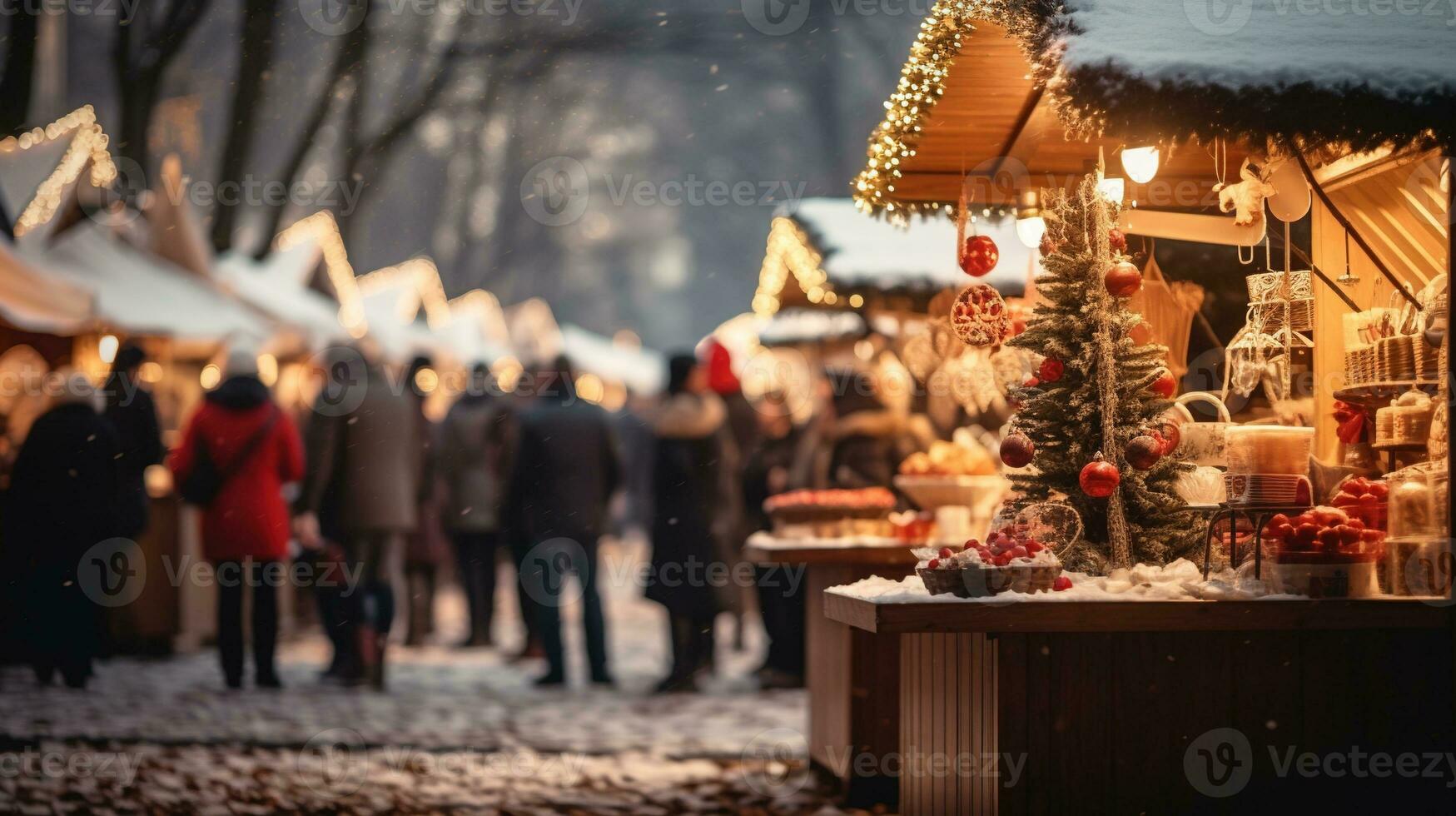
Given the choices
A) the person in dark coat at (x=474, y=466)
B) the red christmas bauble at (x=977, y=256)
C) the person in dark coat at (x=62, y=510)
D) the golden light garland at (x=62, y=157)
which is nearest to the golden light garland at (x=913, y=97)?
the red christmas bauble at (x=977, y=256)

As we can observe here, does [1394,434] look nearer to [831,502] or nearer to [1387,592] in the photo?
[1387,592]

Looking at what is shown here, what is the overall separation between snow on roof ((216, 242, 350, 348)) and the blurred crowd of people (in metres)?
6.37

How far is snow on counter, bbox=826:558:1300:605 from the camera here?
6.40 metres

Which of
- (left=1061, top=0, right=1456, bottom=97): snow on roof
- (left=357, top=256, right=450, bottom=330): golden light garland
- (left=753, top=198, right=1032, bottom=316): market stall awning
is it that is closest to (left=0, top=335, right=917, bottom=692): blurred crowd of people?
(left=753, top=198, right=1032, bottom=316): market stall awning

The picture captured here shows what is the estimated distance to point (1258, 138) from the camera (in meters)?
6.62

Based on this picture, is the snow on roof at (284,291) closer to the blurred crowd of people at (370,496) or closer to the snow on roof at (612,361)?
the blurred crowd of people at (370,496)

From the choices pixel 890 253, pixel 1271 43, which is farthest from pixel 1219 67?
pixel 890 253

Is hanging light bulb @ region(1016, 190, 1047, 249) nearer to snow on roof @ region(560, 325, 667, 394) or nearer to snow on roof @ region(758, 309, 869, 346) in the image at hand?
snow on roof @ region(758, 309, 869, 346)

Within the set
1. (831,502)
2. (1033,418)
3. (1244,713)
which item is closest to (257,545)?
(831,502)

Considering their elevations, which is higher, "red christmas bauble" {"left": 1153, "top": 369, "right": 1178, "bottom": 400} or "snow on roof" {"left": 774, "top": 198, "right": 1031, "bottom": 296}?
"snow on roof" {"left": 774, "top": 198, "right": 1031, "bottom": 296}

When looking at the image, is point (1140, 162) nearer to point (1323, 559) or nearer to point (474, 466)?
point (1323, 559)

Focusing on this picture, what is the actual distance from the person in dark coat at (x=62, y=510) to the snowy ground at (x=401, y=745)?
17.9 inches

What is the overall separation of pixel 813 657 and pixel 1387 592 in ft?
12.3

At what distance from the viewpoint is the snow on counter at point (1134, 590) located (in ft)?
21.0
